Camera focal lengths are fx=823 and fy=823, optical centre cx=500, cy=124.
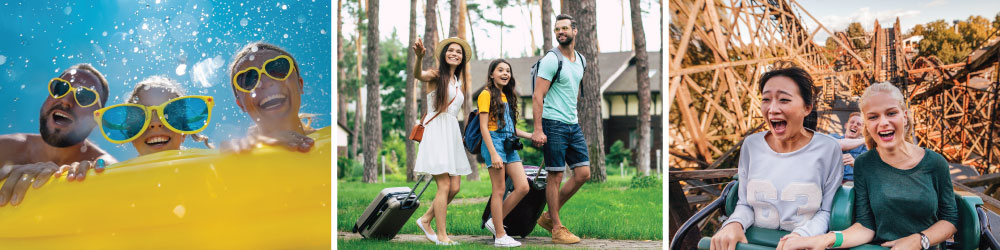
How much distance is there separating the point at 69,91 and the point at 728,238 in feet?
10.9

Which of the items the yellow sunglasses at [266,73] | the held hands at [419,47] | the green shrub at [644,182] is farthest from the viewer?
the green shrub at [644,182]

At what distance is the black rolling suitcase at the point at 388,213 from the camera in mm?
4883

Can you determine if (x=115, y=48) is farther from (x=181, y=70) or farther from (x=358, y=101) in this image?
(x=358, y=101)

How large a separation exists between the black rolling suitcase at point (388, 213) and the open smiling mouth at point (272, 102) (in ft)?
3.02

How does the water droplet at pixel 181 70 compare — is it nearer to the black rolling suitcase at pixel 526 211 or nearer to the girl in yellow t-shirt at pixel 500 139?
the girl in yellow t-shirt at pixel 500 139

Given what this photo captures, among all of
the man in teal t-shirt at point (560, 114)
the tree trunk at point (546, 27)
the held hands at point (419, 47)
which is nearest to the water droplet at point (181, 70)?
the held hands at point (419, 47)

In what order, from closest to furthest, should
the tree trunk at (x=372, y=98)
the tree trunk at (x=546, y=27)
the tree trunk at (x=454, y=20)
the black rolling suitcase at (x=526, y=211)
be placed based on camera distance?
the black rolling suitcase at (x=526, y=211), the tree trunk at (x=546, y=27), the tree trunk at (x=454, y=20), the tree trunk at (x=372, y=98)

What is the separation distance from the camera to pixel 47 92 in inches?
167

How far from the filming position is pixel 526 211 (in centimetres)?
493

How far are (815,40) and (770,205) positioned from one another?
3.83 feet

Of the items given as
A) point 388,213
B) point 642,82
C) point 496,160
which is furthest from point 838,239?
point 642,82

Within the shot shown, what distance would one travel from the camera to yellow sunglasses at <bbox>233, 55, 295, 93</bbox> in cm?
433

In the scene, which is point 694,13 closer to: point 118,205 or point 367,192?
point 118,205

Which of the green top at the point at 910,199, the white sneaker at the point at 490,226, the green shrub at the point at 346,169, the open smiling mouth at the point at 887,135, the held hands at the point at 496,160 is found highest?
the open smiling mouth at the point at 887,135
